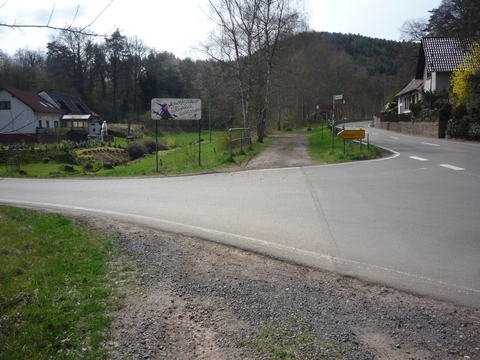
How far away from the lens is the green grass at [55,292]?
13.0ft

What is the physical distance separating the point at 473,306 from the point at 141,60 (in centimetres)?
8361

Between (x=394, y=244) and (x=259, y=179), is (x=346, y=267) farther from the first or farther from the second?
(x=259, y=179)

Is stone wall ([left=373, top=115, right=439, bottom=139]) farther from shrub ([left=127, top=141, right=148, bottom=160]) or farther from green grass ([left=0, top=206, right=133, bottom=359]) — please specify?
green grass ([left=0, top=206, right=133, bottom=359])

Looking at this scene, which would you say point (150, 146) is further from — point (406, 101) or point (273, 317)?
point (406, 101)

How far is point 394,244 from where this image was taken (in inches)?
263

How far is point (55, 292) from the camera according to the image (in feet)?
16.5

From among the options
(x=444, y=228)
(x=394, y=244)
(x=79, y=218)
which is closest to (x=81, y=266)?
(x=79, y=218)

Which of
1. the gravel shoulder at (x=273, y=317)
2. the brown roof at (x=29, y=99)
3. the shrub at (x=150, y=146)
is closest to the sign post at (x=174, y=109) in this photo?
the gravel shoulder at (x=273, y=317)

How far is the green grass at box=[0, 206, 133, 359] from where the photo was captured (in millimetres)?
3963

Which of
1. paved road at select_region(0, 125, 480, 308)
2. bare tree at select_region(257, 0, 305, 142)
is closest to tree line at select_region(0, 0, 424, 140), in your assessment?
bare tree at select_region(257, 0, 305, 142)

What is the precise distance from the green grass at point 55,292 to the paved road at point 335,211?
173 cm

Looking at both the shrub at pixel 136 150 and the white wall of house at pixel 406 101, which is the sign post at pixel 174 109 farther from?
the white wall of house at pixel 406 101

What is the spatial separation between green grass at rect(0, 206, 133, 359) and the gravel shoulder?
9.3 inches

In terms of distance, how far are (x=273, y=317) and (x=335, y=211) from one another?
16.4 ft
